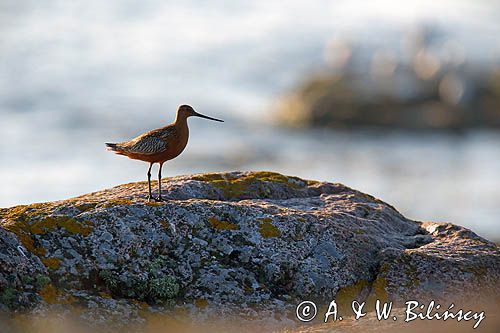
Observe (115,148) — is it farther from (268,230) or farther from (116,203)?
(268,230)

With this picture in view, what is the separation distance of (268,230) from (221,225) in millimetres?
509

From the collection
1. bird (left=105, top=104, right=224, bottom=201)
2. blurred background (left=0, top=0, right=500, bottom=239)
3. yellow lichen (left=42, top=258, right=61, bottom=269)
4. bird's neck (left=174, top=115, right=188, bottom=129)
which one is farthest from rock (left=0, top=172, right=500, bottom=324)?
blurred background (left=0, top=0, right=500, bottom=239)

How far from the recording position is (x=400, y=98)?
4344 centimetres

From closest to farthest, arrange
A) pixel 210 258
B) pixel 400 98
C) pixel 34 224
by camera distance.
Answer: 1. pixel 34 224
2. pixel 210 258
3. pixel 400 98

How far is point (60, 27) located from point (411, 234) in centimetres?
5655

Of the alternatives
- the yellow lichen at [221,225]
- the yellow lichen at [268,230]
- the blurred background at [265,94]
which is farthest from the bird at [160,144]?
the blurred background at [265,94]

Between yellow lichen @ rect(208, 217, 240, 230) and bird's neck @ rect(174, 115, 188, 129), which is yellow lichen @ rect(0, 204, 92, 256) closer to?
yellow lichen @ rect(208, 217, 240, 230)

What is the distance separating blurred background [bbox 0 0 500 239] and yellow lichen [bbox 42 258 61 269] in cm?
2019

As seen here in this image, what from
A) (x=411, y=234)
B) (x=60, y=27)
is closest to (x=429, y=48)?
(x=60, y=27)

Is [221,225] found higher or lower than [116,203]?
lower

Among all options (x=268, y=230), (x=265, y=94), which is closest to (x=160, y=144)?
(x=268, y=230)

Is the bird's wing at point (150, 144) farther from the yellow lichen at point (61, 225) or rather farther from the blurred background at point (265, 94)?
the blurred background at point (265, 94)

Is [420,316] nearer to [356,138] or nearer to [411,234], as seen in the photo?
[411,234]

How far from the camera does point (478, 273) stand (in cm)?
993
